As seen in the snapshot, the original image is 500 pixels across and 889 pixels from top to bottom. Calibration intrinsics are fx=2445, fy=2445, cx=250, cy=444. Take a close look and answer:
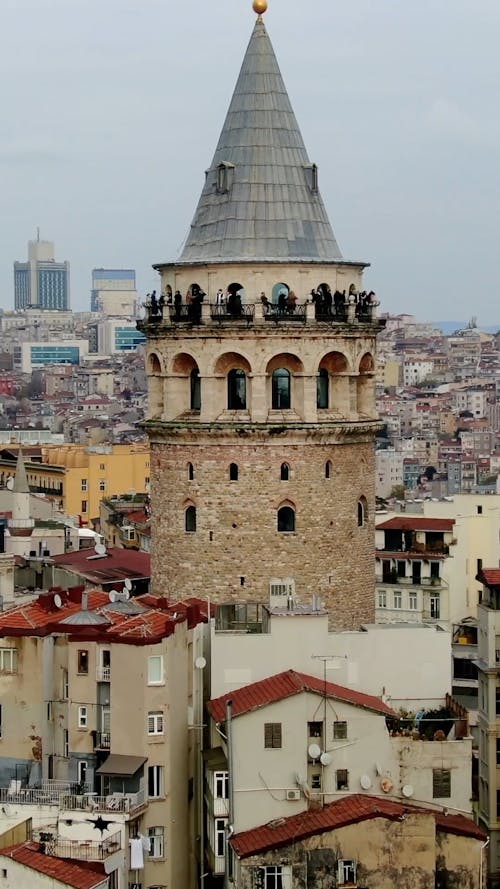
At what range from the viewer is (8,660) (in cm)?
3688

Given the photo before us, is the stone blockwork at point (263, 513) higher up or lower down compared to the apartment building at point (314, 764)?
higher up

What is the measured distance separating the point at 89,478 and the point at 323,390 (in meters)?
65.2

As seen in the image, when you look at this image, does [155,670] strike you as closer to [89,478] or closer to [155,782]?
[155,782]

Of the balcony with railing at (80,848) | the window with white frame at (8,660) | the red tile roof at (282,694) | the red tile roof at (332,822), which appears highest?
the window with white frame at (8,660)

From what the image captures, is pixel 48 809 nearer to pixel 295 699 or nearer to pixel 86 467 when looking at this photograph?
pixel 295 699

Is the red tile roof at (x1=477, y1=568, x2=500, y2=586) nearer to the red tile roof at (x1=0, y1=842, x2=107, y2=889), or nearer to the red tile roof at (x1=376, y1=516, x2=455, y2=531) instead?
the red tile roof at (x1=0, y1=842, x2=107, y2=889)

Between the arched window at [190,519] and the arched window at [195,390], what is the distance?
1.67 m

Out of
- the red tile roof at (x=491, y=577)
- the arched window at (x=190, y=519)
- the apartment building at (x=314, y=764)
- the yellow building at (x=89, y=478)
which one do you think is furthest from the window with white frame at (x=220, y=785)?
the yellow building at (x=89, y=478)

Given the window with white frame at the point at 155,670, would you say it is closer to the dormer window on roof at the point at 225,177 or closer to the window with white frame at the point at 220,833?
the window with white frame at the point at 220,833

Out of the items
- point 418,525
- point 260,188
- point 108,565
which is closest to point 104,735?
point 260,188

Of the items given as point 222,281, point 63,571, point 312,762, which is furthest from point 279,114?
point 63,571

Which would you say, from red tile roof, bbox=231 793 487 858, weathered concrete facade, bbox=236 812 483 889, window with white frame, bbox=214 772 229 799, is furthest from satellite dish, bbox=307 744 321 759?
weathered concrete facade, bbox=236 812 483 889

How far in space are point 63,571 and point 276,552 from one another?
14805 millimetres

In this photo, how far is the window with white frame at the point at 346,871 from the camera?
106 ft
